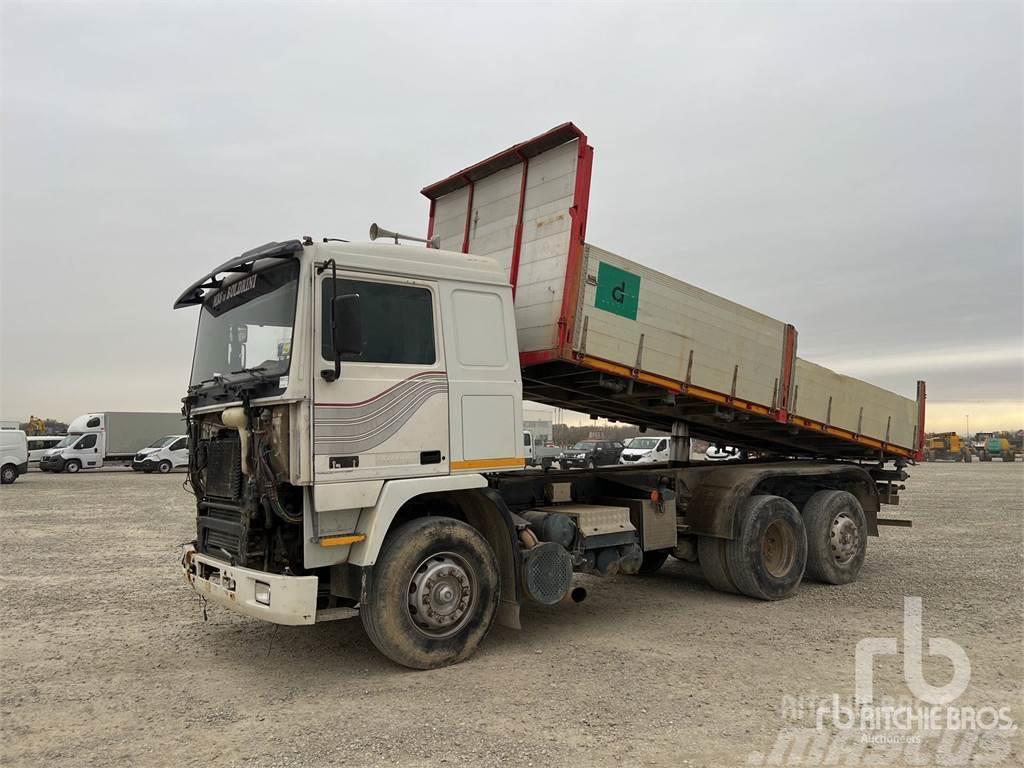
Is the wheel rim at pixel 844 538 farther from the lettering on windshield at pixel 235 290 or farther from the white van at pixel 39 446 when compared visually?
the white van at pixel 39 446

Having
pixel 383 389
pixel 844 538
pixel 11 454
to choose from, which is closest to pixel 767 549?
pixel 844 538

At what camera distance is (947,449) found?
178 ft

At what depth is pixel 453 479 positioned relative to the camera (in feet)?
19.1

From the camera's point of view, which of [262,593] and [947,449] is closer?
[262,593]

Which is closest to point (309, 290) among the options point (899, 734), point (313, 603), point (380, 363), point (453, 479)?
point (380, 363)

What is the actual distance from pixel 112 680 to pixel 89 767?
1.57 m

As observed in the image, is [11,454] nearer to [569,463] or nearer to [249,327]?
[569,463]

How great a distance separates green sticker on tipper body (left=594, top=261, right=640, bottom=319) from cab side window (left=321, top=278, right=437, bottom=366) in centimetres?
160

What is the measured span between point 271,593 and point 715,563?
4.86 m

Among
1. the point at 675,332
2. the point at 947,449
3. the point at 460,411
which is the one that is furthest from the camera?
the point at 947,449

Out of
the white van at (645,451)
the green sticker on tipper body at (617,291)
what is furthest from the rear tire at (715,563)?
the white van at (645,451)

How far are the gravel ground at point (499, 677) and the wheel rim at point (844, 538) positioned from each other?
0.42 m

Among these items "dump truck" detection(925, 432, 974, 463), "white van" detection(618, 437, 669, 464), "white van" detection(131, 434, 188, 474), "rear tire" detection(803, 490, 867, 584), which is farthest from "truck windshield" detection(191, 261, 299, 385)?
"dump truck" detection(925, 432, 974, 463)

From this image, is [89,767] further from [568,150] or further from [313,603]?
[568,150]
